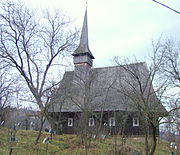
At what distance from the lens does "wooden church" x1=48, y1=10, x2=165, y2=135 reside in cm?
1294

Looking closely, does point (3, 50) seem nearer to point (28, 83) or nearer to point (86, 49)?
point (28, 83)

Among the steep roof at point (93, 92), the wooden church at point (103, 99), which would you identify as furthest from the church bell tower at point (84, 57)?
the steep roof at point (93, 92)

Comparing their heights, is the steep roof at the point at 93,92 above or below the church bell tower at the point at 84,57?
below

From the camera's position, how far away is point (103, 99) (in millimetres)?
21562

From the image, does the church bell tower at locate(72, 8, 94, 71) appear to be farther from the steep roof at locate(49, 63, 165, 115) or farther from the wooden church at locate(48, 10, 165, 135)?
the steep roof at locate(49, 63, 165, 115)

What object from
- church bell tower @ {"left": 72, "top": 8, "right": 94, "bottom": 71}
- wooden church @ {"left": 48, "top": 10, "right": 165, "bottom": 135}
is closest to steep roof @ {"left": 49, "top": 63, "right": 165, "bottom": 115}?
wooden church @ {"left": 48, "top": 10, "right": 165, "bottom": 135}

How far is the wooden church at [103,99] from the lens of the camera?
42.4 feet

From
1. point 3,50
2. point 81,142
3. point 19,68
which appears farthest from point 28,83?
point 81,142

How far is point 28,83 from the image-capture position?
19109mm

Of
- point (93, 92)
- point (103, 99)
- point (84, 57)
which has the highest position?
point (84, 57)

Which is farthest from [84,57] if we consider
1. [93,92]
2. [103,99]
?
[93,92]

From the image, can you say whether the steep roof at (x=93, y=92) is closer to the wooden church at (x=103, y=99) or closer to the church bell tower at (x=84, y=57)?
the wooden church at (x=103, y=99)

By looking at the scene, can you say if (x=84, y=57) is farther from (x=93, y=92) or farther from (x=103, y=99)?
(x=93, y=92)

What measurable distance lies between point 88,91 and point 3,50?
7.84m
